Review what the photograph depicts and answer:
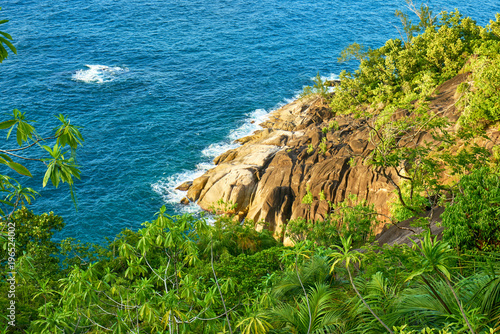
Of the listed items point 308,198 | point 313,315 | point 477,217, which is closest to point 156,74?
point 308,198

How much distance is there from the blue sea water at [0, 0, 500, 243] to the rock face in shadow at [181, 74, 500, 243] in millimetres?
5213

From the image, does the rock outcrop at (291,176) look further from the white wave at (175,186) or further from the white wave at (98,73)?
the white wave at (98,73)

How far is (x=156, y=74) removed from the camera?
231 ft

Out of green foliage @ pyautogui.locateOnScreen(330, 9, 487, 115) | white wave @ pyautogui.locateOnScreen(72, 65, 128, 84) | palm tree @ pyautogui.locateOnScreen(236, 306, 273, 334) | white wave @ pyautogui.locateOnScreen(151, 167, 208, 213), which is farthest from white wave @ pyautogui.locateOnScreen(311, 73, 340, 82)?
palm tree @ pyautogui.locateOnScreen(236, 306, 273, 334)

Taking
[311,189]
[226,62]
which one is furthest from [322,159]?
[226,62]

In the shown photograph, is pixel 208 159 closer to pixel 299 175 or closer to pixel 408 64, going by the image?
pixel 299 175

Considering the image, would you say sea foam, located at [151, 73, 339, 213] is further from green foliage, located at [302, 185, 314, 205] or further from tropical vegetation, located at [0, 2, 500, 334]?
tropical vegetation, located at [0, 2, 500, 334]

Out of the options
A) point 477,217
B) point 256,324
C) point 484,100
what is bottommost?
point 484,100

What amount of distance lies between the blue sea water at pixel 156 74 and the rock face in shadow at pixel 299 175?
17.1 feet

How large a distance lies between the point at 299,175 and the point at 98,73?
47.0m

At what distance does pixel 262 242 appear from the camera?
27.3 m

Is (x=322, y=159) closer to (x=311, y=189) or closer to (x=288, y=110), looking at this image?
(x=311, y=189)

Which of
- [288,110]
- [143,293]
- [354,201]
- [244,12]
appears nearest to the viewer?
[143,293]

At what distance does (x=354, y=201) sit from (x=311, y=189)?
183 inches
